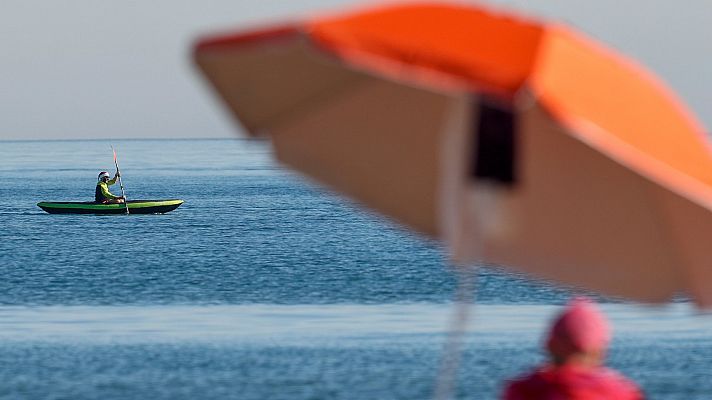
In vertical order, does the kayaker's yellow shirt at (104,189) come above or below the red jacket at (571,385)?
below

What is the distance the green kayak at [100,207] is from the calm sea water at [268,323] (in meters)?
1.13

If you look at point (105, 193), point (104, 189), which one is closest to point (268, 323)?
point (104, 189)

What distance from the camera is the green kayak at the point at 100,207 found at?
58.5m

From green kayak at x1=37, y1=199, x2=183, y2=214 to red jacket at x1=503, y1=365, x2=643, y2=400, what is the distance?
53551mm

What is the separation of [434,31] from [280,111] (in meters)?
1.11

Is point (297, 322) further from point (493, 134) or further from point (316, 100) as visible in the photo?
point (493, 134)

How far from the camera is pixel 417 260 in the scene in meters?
51.1

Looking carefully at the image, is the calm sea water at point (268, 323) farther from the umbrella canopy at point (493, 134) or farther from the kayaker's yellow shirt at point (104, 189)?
the kayaker's yellow shirt at point (104, 189)

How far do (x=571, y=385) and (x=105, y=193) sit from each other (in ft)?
175

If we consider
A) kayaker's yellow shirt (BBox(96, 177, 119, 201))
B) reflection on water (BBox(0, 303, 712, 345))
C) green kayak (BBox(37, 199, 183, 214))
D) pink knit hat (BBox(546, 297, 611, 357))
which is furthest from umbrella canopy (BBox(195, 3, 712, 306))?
green kayak (BBox(37, 199, 183, 214))

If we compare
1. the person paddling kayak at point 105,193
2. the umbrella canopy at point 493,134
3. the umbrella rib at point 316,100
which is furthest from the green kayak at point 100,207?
the umbrella rib at point 316,100

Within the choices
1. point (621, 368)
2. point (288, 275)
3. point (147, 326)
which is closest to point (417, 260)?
point (288, 275)

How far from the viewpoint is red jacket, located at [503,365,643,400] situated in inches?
214

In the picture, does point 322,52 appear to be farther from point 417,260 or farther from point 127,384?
point 417,260
